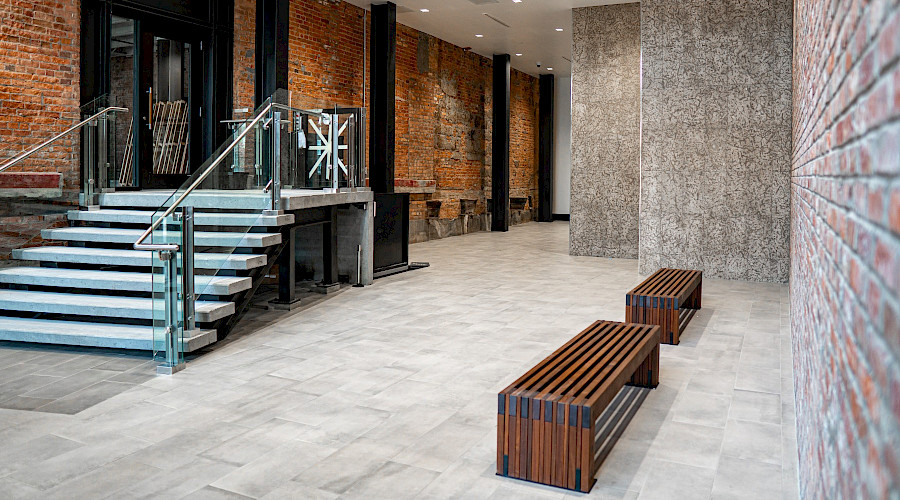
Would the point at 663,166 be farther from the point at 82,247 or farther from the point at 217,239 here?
the point at 82,247

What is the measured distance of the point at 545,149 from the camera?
68.5 feet

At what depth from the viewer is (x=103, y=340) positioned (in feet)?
16.8

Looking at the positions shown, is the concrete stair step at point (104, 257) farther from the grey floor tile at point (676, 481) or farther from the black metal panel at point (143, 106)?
the grey floor tile at point (676, 481)

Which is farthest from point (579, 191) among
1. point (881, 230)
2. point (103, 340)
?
point (881, 230)

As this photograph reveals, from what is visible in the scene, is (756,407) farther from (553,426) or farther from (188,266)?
(188,266)

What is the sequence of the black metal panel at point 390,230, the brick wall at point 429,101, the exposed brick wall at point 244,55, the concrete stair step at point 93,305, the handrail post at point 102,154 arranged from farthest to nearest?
the brick wall at point 429,101 < the exposed brick wall at point 244,55 < the black metal panel at point 390,230 < the handrail post at point 102,154 < the concrete stair step at point 93,305

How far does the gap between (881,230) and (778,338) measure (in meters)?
5.59

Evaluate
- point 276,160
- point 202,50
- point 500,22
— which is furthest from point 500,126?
point 276,160

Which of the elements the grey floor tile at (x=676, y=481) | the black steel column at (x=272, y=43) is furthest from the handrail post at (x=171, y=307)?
the black steel column at (x=272, y=43)

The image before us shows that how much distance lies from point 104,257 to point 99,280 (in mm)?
396

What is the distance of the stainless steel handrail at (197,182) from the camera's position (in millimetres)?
4730

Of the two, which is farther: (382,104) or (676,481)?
(382,104)

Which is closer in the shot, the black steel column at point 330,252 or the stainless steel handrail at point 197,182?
the stainless steel handrail at point 197,182

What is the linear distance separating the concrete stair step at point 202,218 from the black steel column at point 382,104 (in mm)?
4275
